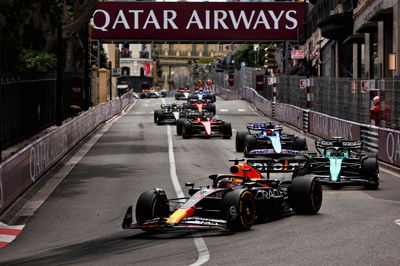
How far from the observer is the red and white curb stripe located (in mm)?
13656

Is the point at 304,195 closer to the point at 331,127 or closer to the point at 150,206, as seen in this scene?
the point at 150,206

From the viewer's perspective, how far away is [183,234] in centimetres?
1312

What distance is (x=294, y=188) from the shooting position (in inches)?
578

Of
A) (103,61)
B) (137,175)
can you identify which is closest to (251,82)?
(103,61)

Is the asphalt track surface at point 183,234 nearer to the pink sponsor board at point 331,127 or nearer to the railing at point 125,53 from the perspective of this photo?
the pink sponsor board at point 331,127

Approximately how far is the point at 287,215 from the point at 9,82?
17.9 meters

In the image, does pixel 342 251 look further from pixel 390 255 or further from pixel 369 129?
pixel 369 129

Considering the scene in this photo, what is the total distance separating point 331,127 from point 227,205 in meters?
22.0

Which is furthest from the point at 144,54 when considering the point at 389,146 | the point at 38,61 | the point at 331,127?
the point at 389,146

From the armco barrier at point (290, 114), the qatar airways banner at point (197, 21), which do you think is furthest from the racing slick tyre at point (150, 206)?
the qatar airways banner at point (197, 21)

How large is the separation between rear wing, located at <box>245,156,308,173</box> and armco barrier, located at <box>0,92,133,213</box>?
4.65 metres

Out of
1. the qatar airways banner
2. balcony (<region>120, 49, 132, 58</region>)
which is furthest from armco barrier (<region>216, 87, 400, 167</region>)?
balcony (<region>120, 49, 132, 58</region>)

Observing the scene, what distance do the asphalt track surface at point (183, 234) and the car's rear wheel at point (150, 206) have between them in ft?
0.86

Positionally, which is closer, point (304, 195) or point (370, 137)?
point (304, 195)
